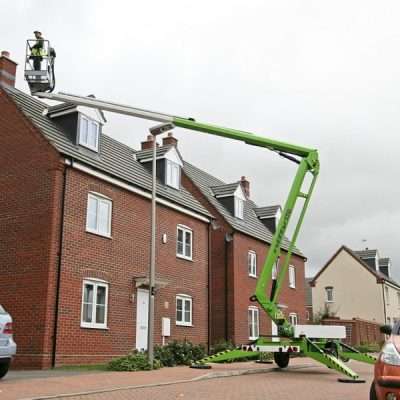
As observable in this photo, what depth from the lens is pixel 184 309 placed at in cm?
2309

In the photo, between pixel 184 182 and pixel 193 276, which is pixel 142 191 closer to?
pixel 193 276

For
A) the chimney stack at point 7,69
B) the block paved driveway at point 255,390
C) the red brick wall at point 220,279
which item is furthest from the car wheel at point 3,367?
the red brick wall at point 220,279

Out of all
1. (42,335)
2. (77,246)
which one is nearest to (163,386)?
(42,335)

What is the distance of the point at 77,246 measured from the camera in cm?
1745

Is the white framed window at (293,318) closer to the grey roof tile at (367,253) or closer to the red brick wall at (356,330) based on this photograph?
the red brick wall at (356,330)

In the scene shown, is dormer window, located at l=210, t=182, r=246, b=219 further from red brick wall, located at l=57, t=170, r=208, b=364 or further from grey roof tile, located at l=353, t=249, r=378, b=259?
grey roof tile, located at l=353, t=249, r=378, b=259

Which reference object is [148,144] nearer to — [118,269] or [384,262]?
[118,269]

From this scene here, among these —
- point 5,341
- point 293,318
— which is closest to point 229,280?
point 293,318

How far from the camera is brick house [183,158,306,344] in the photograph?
26719mm

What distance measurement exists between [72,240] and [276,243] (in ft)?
19.7

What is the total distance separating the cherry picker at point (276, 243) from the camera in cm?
1564

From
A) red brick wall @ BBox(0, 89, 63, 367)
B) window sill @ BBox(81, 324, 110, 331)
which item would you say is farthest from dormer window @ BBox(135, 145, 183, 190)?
window sill @ BBox(81, 324, 110, 331)

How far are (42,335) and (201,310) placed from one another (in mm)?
9454

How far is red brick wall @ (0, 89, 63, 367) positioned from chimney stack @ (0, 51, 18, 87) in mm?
1471
